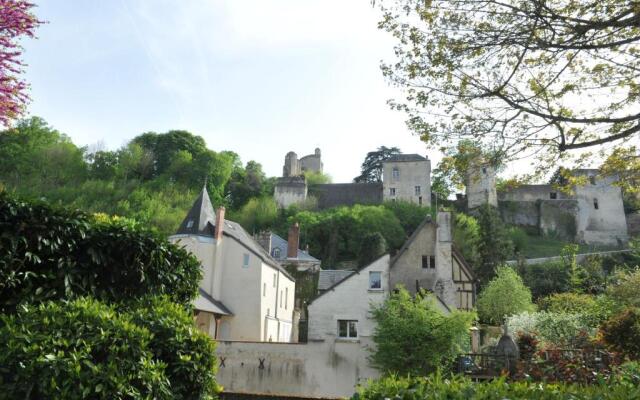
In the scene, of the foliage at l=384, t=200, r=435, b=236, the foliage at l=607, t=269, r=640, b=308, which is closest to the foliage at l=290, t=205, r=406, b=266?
the foliage at l=384, t=200, r=435, b=236

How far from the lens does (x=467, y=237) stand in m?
50.6

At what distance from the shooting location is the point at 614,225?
6166 cm

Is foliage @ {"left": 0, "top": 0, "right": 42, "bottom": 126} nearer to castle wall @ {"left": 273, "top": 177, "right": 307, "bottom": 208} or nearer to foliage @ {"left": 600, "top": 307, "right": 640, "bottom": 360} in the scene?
foliage @ {"left": 600, "top": 307, "right": 640, "bottom": 360}

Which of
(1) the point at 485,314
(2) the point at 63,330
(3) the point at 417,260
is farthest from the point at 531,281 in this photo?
(2) the point at 63,330

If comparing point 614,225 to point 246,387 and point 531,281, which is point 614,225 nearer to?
point 531,281

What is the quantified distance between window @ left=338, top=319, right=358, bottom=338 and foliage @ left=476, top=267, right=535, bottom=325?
1607 cm

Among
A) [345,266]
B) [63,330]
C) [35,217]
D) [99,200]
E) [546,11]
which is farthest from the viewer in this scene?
[99,200]

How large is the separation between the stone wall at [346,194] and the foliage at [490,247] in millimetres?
21383

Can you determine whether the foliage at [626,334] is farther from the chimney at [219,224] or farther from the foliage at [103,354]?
the chimney at [219,224]

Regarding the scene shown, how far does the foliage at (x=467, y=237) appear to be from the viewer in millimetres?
46812

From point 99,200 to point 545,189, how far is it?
56.7m

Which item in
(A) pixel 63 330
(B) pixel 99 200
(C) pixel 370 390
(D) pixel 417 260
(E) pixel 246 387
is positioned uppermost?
(B) pixel 99 200

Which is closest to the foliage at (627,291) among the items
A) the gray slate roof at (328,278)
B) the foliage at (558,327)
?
the foliage at (558,327)

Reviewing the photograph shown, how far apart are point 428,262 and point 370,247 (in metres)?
24.6
